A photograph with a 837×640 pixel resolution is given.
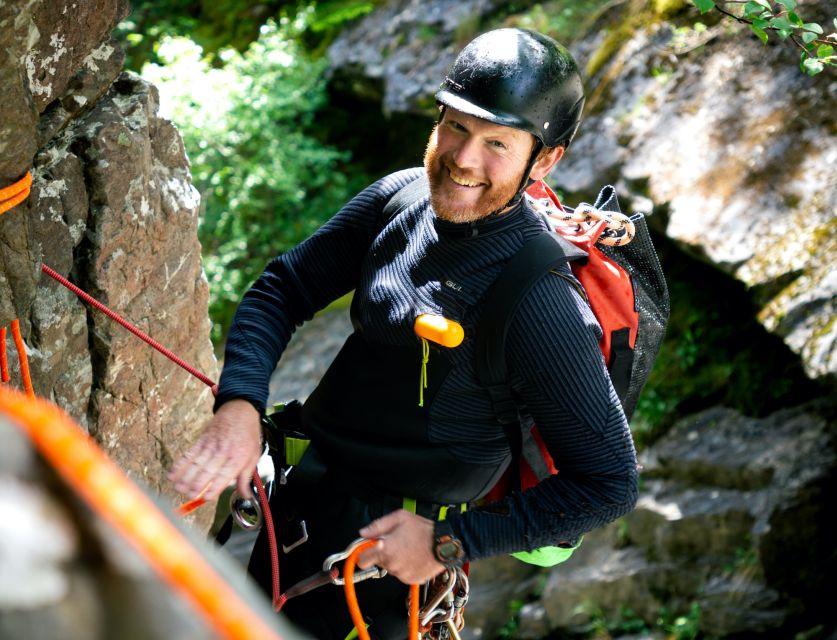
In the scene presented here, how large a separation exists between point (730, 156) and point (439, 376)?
371 centimetres

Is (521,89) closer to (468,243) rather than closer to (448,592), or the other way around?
(468,243)

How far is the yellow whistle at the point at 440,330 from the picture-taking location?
241 cm

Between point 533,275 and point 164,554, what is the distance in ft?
5.84

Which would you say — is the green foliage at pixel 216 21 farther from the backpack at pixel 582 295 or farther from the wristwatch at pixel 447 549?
the wristwatch at pixel 447 549

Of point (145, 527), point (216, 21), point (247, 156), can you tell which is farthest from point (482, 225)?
point (216, 21)

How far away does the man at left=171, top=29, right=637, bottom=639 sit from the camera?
2381 mm

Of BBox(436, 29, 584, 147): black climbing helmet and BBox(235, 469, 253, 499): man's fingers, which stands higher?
BBox(436, 29, 584, 147): black climbing helmet

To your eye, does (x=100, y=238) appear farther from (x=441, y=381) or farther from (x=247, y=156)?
(x=247, y=156)

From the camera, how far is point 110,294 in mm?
3184

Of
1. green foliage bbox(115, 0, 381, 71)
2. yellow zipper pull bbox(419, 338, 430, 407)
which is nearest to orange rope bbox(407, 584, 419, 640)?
yellow zipper pull bbox(419, 338, 430, 407)

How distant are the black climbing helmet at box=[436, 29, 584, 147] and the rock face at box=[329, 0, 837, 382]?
268cm

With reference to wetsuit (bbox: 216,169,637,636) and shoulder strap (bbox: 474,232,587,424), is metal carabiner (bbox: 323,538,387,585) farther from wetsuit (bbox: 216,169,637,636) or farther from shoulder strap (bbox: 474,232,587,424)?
shoulder strap (bbox: 474,232,587,424)

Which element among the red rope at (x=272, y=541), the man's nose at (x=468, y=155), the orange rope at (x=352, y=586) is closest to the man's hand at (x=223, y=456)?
the red rope at (x=272, y=541)

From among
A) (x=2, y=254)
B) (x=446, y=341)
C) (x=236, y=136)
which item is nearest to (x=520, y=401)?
(x=446, y=341)
